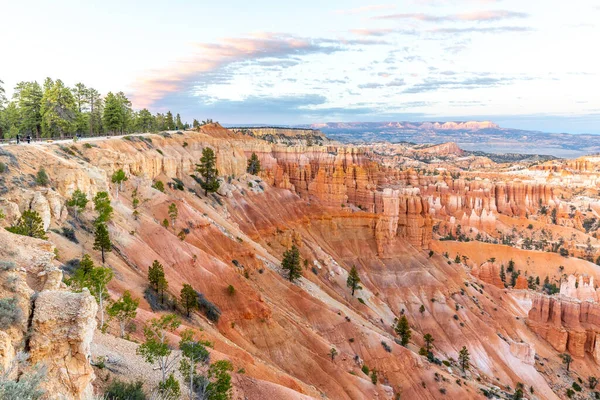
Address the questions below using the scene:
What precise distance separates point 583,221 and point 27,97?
14822 centimetres

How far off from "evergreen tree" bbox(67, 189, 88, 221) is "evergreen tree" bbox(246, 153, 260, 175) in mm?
50498

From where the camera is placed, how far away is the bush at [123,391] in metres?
12.4

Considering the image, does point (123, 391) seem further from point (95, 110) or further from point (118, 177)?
point (95, 110)

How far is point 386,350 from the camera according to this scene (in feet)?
128

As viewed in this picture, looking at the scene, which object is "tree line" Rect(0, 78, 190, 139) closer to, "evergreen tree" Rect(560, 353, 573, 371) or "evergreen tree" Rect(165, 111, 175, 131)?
"evergreen tree" Rect(165, 111, 175, 131)

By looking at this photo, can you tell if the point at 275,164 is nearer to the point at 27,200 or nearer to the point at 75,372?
the point at 27,200

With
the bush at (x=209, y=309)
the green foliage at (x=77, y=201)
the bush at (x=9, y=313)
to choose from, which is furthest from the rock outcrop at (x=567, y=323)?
the bush at (x=9, y=313)

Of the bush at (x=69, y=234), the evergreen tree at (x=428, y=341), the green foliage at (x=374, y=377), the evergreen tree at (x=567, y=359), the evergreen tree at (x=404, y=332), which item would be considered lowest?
the evergreen tree at (x=567, y=359)

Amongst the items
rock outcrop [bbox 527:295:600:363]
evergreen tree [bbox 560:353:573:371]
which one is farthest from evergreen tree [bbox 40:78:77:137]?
evergreen tree [bbox 560:353:573:371]

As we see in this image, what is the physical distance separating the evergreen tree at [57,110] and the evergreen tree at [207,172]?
1718 centimetres

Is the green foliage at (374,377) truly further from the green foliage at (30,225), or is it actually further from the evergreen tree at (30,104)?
the evergreen tree at (30,104)

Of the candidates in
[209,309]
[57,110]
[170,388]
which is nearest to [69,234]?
[209,309]

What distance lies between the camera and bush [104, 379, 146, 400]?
488 inches

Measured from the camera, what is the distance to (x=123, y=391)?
41.3 feet
